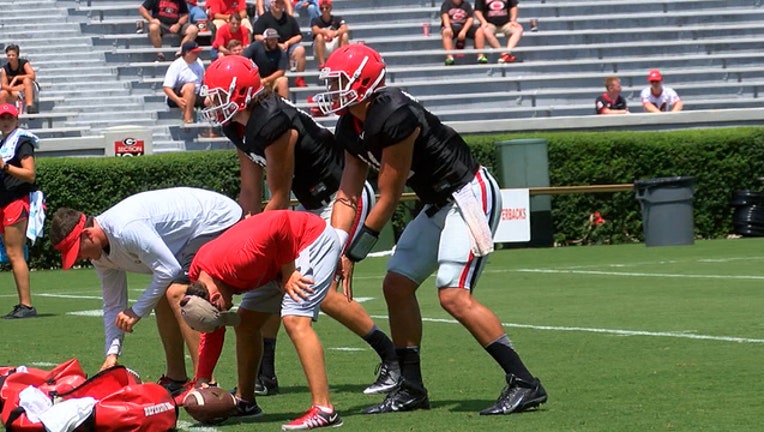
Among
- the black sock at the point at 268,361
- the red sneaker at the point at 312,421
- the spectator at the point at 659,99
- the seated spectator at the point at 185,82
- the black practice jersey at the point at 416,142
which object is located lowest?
the spectator at the point at 659,99

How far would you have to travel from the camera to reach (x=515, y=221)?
20.1 metres

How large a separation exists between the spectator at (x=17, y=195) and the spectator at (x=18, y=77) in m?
9.73

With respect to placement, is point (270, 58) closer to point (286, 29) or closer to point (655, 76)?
point (286, 29)

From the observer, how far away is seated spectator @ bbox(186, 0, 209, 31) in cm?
2514

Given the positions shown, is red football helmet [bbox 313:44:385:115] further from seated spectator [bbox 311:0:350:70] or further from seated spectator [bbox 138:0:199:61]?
seated spectator [bbox 138:0:199:61]

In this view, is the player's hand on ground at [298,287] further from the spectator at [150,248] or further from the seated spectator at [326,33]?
the seated spectator at [326,33]

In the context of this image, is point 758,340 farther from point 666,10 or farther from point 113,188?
point 666,10

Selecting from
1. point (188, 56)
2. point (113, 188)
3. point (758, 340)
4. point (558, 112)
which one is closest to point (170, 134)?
point (188, 56)

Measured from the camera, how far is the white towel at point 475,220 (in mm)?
7523

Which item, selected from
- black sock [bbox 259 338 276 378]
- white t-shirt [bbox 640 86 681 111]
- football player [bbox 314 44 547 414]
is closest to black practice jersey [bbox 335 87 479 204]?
football player [bbox 314 44 547 414]

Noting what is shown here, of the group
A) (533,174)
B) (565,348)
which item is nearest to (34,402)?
(565,348)

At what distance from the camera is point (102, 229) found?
7570 millimetres

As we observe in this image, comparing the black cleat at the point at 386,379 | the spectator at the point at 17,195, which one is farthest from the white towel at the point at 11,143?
the black cleat at the point at 386,379

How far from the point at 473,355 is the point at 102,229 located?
329 cm
